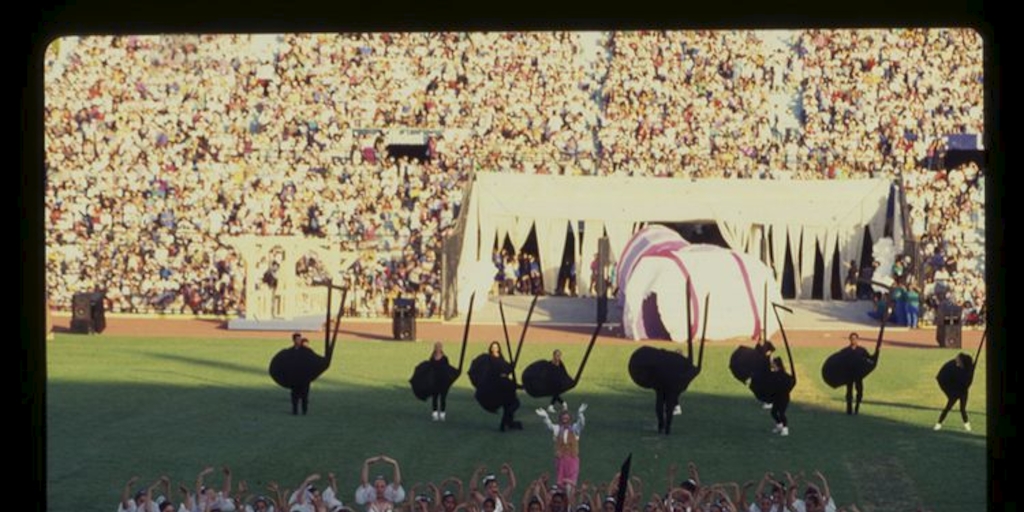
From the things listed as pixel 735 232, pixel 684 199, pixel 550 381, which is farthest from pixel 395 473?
pixel 684 199

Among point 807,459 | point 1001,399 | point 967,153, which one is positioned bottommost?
point 807,459

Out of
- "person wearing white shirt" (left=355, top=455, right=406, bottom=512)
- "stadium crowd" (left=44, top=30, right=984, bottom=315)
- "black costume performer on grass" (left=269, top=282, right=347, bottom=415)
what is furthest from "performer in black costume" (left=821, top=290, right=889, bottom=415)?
"person wearing white shirt" (left=355, top=455, right=406, bottom=512)

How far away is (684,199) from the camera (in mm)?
20047

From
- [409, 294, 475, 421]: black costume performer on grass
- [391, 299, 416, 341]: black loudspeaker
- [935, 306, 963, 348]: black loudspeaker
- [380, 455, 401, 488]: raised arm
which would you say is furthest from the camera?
[391, 299, 416, 341]: black loudspeaker

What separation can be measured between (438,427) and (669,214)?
565 centimetres

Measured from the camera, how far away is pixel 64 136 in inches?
836

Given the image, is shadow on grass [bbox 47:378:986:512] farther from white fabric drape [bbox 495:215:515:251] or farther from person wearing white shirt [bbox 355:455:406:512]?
white fabric drape [bbox 495:215:515:251]

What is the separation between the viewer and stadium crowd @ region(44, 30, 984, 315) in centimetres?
2017

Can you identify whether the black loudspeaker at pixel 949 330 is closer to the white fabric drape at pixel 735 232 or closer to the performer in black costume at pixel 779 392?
the white fabric drape at pixel 735 232

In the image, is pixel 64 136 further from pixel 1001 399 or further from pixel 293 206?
pixel 1001 399

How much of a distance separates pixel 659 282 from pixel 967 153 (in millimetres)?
4929

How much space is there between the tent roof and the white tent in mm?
11

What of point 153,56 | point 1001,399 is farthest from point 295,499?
point 153,56

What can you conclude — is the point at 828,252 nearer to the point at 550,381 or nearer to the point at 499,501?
the point at 550,381
